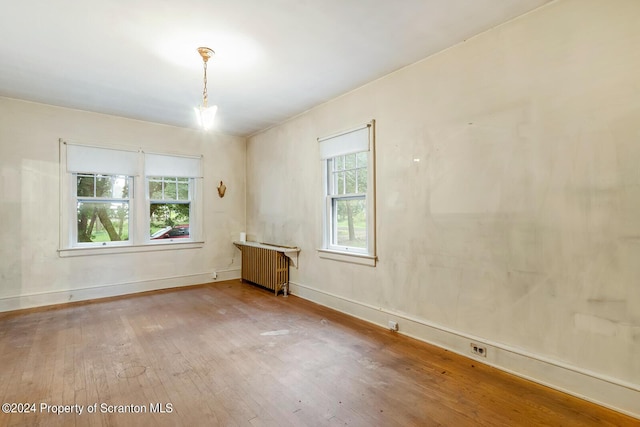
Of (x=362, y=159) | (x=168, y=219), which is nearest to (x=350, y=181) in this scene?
(x=362, y=159)

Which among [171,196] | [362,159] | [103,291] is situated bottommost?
[103,291]

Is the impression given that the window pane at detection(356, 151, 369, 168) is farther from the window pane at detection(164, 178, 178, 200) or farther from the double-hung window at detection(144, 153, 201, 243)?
the window pane at detection(164, 178, 178, 200)

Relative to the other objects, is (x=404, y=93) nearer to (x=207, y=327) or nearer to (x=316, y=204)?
(x=316, y=204)

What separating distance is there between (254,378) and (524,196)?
8.46 ft

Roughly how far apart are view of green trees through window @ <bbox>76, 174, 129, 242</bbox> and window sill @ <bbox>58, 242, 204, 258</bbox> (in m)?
0.19

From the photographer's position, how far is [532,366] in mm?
2344

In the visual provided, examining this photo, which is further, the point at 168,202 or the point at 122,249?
the point at 168,202

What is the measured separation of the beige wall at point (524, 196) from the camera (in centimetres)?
201

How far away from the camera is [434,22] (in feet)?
8.17

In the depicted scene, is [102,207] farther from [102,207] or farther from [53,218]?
[53,218]

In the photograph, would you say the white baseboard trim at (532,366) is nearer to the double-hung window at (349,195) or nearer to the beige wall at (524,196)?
the beige wall at (524,196)

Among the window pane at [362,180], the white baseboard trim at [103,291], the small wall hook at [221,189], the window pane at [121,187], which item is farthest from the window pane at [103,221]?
the window pane at [362,180]

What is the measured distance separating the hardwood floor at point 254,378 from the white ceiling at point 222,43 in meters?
2.84

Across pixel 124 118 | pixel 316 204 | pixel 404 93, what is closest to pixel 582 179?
pixel 404 93
